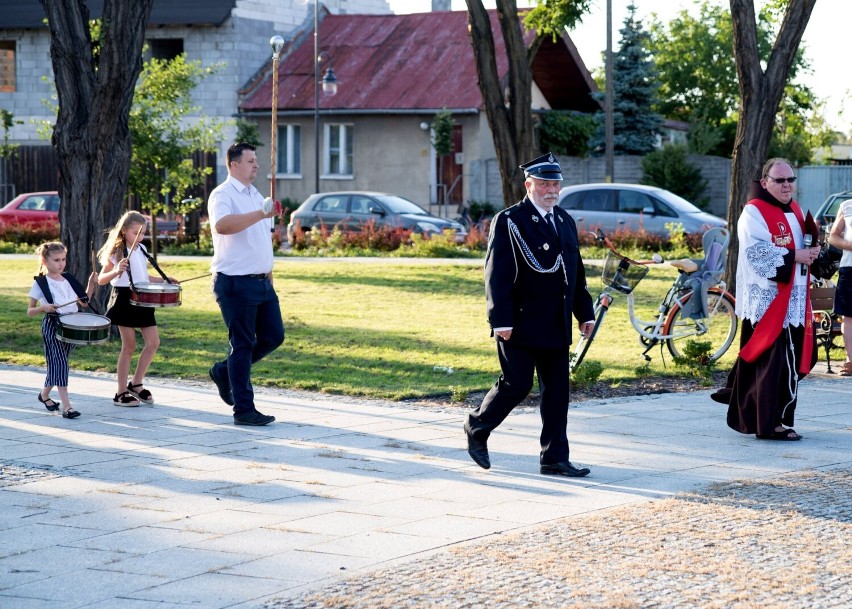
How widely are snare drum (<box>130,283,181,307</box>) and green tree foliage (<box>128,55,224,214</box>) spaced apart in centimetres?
1543

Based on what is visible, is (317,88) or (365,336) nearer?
(365,336)

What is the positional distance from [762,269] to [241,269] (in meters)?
3.49

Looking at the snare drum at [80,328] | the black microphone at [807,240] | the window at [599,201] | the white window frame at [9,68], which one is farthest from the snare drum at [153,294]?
the white window frame at [9,68]

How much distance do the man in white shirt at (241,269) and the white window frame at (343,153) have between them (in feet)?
114

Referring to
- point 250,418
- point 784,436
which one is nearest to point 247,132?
point 250,418

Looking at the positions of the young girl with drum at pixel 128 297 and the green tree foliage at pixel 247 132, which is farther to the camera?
the green tree foliage at pixel 247 132

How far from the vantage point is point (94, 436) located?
9.28 m

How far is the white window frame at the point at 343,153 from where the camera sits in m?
44.4

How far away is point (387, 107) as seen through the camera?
4250cm

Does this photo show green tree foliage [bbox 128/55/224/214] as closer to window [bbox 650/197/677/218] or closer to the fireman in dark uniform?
window [bbox 650/197/677/218]

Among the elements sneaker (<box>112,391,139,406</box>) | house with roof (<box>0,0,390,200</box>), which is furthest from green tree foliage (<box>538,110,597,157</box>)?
sneaker (<box>112,391,139,406</box>)

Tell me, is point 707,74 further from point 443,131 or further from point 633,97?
point 443,131

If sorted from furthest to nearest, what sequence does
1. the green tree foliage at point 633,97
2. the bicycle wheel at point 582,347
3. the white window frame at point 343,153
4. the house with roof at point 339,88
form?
the green tree foliage at point 633,97, the white window frame at point 343,153, the house with roof at point 339,88, the bicycle wheel at point 582,347

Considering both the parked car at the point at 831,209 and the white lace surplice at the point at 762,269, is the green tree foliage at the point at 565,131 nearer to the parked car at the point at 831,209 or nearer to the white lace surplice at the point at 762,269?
the parked car at the point at 831,209
